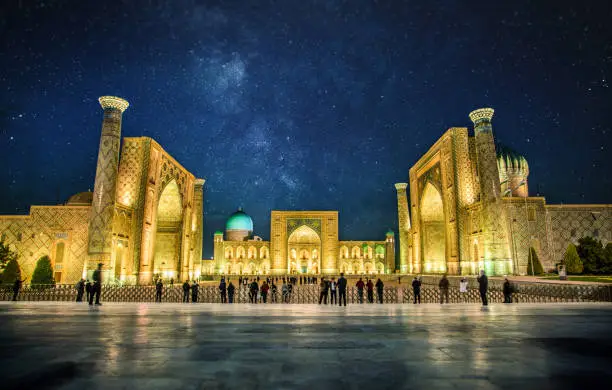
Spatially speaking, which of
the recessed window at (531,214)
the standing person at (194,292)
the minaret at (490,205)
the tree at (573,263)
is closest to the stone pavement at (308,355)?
the standing person at (194,292)

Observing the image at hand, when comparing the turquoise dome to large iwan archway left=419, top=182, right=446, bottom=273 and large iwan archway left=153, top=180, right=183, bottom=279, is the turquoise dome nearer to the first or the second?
large iwan archway left=153, top=180, right=183, bottom=279

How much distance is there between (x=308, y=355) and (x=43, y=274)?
18531 mm

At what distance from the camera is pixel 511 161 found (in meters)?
31.4

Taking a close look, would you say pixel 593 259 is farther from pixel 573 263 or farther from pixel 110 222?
pixel 110 222

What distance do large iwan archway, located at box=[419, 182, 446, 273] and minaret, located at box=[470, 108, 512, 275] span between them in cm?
944

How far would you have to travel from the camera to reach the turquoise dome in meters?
55.6

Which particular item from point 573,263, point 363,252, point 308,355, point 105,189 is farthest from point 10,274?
point 363,252

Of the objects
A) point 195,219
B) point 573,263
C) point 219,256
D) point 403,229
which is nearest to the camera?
point 573,263

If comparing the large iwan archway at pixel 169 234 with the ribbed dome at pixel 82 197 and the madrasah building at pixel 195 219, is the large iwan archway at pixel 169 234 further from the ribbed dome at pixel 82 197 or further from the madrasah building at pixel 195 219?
the ribbed dome at pixel 82 197

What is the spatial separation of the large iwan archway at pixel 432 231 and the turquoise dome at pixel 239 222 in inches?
1172

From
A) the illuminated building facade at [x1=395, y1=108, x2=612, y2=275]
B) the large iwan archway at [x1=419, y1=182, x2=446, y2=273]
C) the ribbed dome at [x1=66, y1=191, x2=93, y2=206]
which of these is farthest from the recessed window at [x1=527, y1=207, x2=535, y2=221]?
the ribbed dome at [x1=66, y1=191, x2=93, y2=206]

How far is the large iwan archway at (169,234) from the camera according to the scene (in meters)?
27.1

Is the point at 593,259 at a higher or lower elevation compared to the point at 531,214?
lower

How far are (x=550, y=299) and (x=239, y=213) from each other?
47.9 meters
